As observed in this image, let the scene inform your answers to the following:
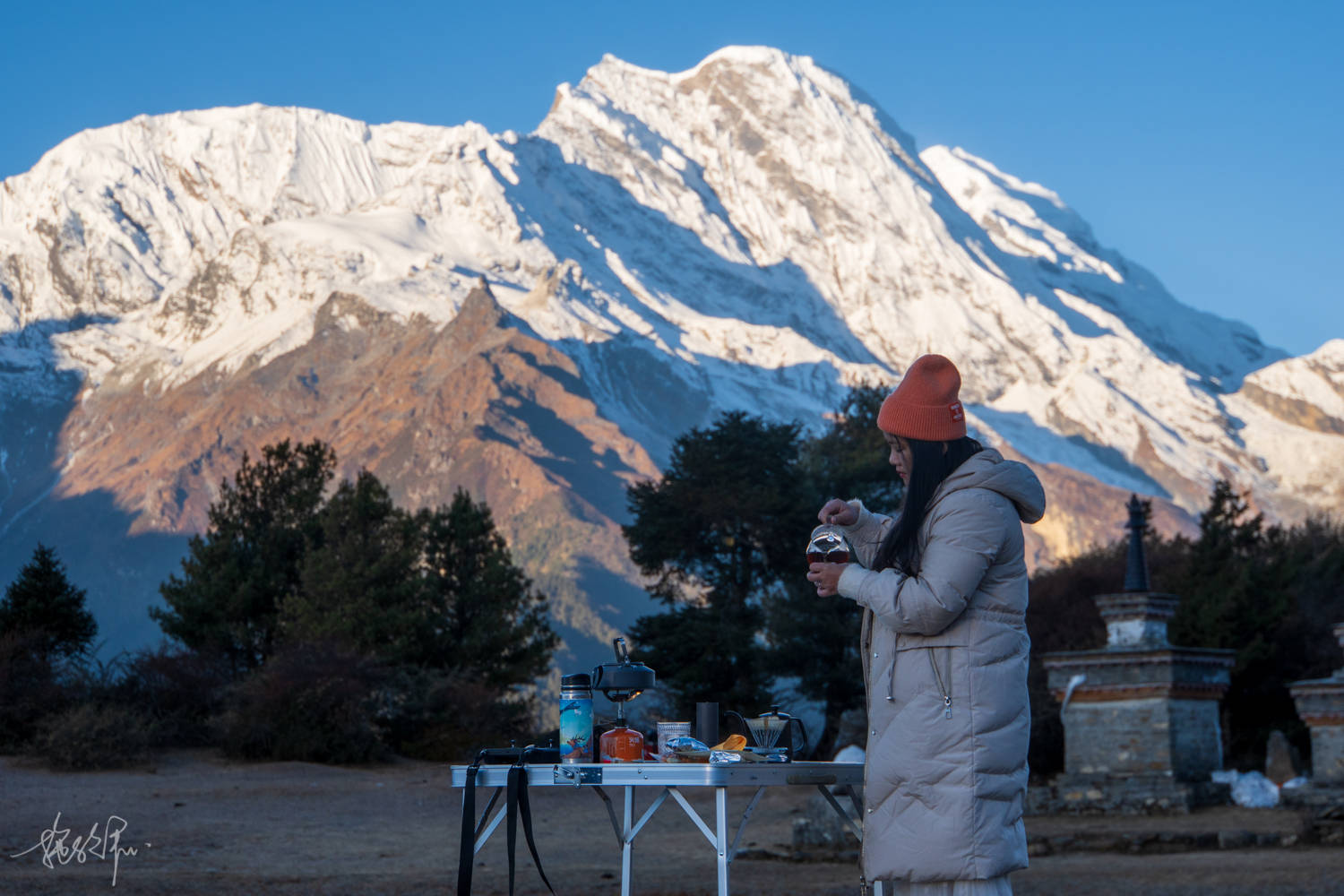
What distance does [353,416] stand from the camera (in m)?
130

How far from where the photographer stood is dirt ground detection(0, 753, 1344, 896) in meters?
10.5

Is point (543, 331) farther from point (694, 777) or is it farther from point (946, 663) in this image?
point (946, 663)

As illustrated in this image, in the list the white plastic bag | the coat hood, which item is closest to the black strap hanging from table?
the coat hood

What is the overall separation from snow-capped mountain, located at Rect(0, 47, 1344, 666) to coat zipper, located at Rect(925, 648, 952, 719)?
89.8 m

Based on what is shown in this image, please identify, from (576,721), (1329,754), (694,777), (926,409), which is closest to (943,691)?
(926,409)

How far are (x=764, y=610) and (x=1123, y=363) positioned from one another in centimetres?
14011

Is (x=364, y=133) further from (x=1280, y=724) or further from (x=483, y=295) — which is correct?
(x=1280, y=724)

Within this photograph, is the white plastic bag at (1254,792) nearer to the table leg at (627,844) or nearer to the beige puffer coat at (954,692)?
the table leg at (627,844)

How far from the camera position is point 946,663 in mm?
3961

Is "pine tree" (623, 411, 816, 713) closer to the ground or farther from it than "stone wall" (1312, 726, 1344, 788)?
farther from it

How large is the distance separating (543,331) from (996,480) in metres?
133

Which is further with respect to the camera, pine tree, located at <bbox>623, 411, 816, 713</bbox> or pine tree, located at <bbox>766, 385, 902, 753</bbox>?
pine tree, located at <bbox>766, 385, 902, 753</bbox>

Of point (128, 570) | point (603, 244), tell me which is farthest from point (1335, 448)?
point (128, 570)

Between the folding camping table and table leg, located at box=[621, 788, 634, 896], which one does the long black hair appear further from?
table leg, located at box=[621, 788, 634, 896]
